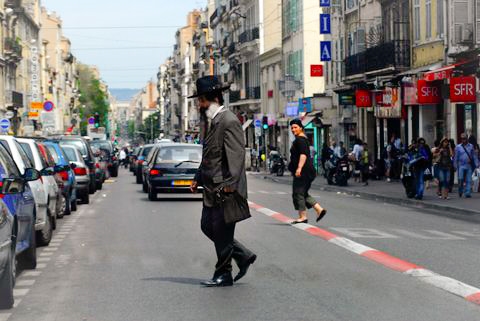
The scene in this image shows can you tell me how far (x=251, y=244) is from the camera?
14781 millimetres

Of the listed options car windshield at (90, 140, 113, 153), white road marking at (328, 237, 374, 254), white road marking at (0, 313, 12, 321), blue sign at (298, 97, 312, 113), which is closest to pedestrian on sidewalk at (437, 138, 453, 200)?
white road marking at (328, 237, 374, 254)

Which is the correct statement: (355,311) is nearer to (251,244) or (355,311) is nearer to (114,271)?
(114,271)

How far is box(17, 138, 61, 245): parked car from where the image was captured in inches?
603

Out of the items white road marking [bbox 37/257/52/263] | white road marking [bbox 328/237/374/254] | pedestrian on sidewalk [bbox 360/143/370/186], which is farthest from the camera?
pedestrian on sidewalk [bbox 360/143/370/186]

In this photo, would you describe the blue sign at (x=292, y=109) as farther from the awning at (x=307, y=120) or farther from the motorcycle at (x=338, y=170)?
the motorcycle at (x=338, y=170)

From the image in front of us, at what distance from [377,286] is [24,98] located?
75011 millimetres

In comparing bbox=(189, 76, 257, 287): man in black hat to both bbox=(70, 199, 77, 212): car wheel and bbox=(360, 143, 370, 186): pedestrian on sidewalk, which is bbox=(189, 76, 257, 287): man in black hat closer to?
bbox=(70, 199, 77, 212): car wheel

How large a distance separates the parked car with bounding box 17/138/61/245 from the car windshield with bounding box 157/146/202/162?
9.48 m

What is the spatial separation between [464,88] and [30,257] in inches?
917

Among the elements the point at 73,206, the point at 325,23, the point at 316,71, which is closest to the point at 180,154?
the point at 73,206

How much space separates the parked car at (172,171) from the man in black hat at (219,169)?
17161 mm

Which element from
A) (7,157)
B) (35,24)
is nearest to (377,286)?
(7,157)

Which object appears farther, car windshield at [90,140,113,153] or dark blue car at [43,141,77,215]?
car windshield at [90,140,113,153]

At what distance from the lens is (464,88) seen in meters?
33.5
